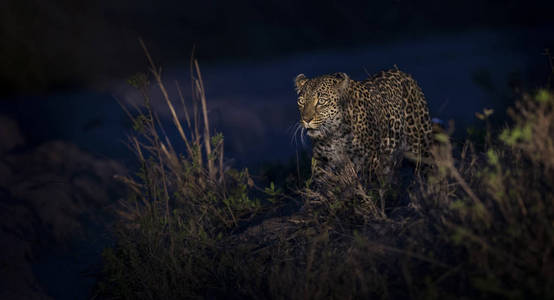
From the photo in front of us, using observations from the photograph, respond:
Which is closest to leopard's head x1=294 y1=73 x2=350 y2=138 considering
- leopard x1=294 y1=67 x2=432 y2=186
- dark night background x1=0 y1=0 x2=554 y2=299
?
leopard x1=294 y1=67 x2=432 y2=186

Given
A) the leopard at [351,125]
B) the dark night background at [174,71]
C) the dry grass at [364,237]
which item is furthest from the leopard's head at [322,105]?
the dark night background at [174,71]

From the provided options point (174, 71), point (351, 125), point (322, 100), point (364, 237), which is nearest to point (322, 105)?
point (322, 100)

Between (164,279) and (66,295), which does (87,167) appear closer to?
(66,295)

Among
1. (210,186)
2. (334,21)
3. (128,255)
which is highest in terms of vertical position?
(334,21)

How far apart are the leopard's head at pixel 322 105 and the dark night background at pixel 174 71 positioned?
1.11 metres

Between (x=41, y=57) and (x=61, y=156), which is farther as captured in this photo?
(x=41, y=57)

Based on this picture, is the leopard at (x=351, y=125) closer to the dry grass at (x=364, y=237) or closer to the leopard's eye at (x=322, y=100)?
the leopard's eye at (x=322, y=100)

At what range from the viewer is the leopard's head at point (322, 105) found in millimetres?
4445

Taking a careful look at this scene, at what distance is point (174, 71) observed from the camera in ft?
45.5

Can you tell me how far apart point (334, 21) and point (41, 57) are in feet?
28.5

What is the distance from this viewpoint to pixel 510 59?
12.1 meters

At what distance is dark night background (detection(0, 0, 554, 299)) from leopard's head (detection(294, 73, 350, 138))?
1114mm

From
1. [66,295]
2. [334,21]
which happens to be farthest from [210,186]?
[334,21]

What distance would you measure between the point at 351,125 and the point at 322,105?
0.33 metres
